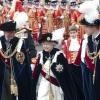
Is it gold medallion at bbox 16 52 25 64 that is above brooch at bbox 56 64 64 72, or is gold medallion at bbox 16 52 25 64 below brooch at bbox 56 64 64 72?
above

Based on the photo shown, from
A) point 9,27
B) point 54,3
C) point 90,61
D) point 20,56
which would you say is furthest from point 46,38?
point 54,3

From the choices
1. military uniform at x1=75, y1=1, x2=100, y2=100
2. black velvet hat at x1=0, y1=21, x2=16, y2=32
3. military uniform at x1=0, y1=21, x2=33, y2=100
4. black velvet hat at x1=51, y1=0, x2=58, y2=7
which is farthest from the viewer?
black velvet hat at x1=51, y1=0, x2=58, y2=7

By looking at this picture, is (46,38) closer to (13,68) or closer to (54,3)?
(13,68)

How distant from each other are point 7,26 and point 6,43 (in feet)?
1.00

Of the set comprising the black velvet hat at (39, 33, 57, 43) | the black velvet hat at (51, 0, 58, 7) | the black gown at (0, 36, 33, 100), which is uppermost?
the black velvet hat at (39, 33, 57, 43)

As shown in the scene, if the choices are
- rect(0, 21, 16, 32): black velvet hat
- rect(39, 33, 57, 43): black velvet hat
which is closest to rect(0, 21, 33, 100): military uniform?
rect(0, 21, 16, 32): black velvet hat

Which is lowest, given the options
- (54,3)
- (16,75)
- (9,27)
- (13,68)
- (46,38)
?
(16,75)

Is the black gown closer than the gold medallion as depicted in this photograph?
No

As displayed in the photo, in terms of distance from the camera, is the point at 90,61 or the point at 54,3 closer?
the point at 90,61

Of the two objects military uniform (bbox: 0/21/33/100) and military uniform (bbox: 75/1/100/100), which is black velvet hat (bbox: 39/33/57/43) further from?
military uniform (bbox: 75/1/100/100)

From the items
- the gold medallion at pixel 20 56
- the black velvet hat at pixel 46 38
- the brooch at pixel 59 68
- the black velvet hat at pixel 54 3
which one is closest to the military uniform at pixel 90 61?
the brooch at pixel 59 68

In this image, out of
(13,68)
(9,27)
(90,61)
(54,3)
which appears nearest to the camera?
(90,61)

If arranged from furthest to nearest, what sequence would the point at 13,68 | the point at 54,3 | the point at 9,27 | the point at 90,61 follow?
the point at 54,3, the point at 13,68, the point at 9,27, the point at 90,61

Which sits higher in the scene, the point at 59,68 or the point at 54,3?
the point at 54,3
